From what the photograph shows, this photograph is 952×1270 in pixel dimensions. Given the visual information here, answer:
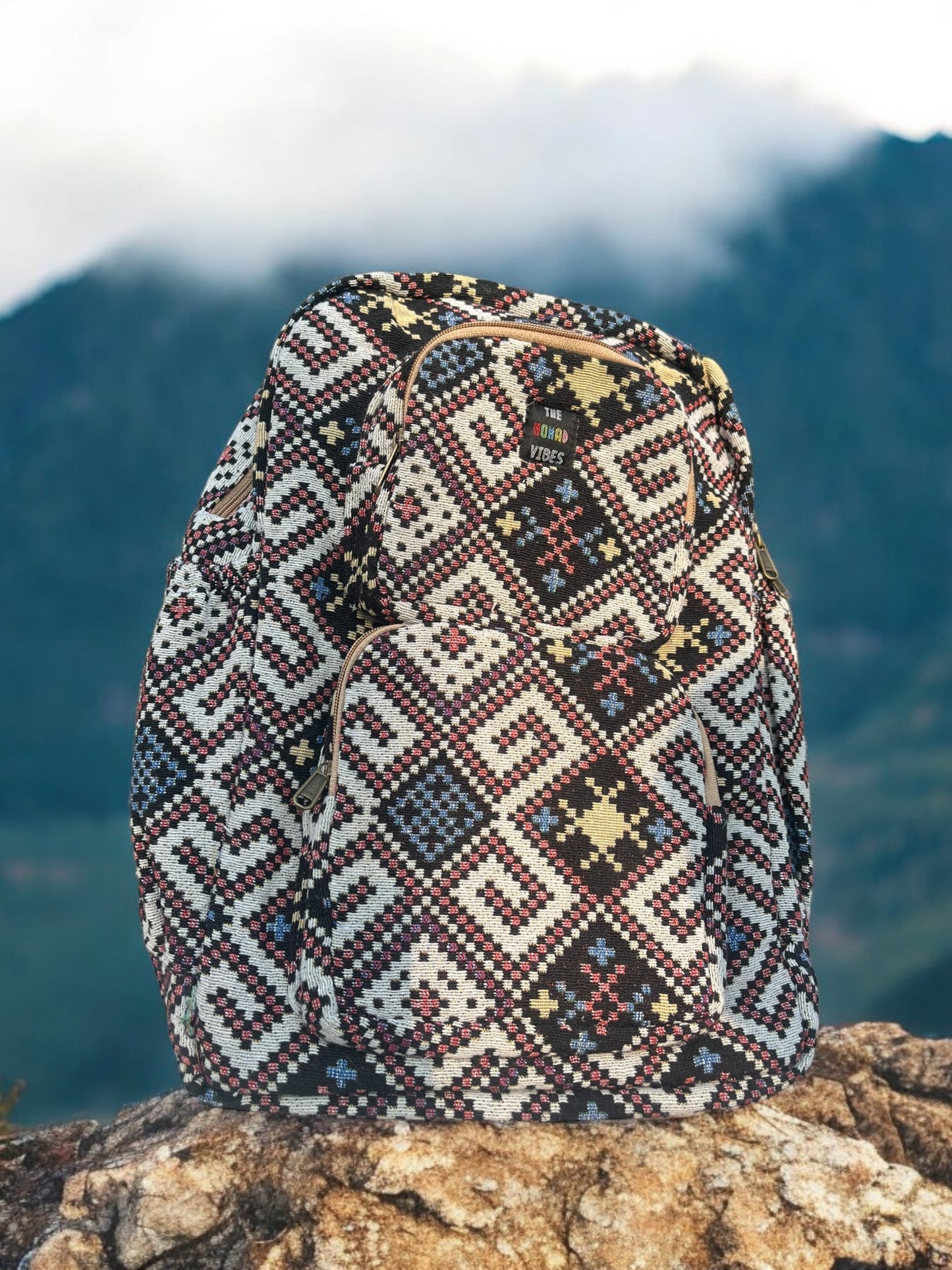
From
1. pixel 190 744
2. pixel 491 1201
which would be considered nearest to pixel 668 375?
pixel 190 744

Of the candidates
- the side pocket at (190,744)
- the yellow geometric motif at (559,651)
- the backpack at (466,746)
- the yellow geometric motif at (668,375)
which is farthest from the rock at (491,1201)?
the yellow geometric motif at (668,375)

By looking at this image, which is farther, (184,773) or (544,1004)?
(184,773)

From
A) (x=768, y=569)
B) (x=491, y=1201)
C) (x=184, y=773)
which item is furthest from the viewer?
(x=768, y=569)

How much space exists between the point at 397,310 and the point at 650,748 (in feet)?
1.25

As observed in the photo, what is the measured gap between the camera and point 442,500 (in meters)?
0.89

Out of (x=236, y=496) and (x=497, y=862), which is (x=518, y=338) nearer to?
(x=236, y=496)

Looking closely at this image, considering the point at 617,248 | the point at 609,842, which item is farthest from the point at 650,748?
the point at 617,248

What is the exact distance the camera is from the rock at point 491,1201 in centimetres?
78

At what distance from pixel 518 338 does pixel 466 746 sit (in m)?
0.31

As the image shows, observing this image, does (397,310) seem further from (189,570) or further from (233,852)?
(233,852)

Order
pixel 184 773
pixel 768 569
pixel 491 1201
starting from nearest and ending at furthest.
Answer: pixel 491 1201 < pixel 184 773 < pixel 768 569

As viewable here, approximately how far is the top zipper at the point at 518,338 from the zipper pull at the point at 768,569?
0.64 ft

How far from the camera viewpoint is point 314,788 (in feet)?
2.82

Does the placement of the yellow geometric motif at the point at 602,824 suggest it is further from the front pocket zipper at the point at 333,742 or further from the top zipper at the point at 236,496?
the top zipper at the point at 236,496
